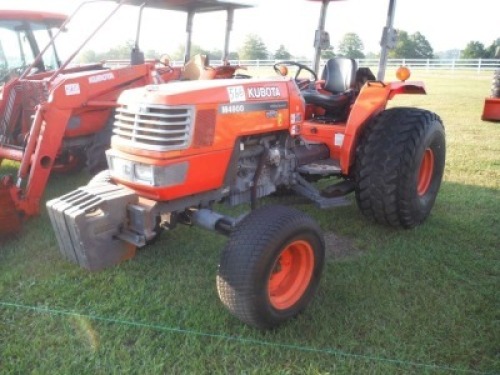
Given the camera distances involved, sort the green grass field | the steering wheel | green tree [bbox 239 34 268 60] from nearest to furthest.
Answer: the green grass field, the steering wheel, green tree [bbox 239 34 268 60]

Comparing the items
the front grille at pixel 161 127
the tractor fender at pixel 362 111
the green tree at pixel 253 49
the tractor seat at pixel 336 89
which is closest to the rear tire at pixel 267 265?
the front grille at pixel 161 127

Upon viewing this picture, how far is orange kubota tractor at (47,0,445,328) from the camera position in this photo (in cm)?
240

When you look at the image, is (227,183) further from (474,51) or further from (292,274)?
(474,51)

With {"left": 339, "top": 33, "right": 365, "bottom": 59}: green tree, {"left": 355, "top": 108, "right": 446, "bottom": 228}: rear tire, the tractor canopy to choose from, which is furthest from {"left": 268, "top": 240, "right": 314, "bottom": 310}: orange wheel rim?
{"left": 339, "top": 33, "right": 365, "bottom": 59}: green tree

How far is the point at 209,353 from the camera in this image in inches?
91.7

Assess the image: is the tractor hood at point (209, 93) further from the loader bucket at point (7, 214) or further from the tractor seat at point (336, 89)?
the loader bucket at point (7, 214)

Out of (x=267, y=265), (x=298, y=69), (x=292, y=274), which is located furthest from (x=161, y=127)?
(x=298, y=69)

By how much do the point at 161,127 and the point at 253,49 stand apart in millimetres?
25565

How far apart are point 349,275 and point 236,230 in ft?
3.51

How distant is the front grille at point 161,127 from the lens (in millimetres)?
2434

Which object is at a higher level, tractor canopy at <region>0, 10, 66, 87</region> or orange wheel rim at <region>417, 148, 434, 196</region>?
tractor canopy at <region>0, 10, 66, 87</region>

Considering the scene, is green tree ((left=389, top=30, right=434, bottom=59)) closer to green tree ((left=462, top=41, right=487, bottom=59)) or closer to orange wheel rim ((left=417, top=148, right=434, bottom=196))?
green tree ((left=462, top=41, right=487, bottom=59))

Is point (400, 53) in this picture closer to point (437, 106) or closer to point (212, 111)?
point (437, 106)

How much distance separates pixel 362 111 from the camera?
11.9 feet
